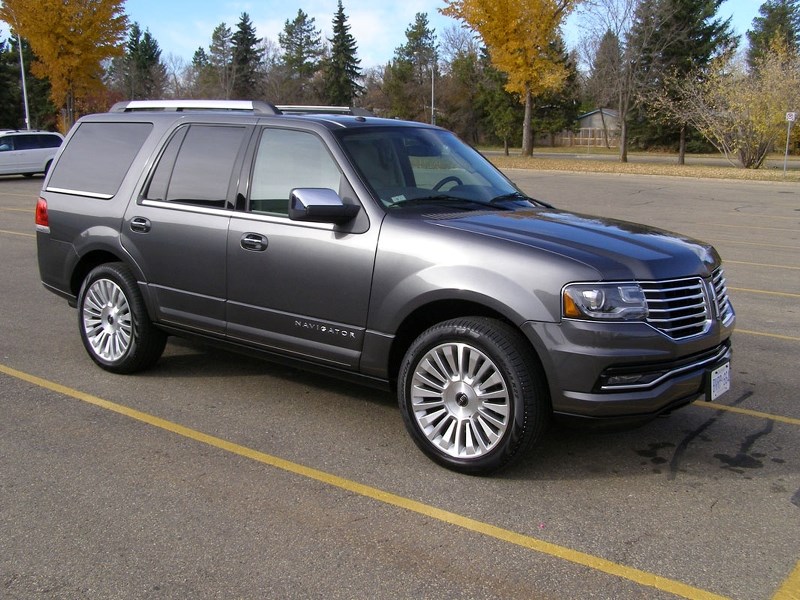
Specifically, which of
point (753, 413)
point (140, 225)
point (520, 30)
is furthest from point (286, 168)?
point (520, 30)

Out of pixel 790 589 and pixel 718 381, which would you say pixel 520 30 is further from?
pixel 790 589

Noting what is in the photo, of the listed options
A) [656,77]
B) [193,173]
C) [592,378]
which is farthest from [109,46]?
[592,378]

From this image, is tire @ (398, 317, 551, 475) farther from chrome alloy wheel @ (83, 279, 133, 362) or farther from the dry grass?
the dry grass

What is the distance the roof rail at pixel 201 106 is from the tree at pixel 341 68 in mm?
80155

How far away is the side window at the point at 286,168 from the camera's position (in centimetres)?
464

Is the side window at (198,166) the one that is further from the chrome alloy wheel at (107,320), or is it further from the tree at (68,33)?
the tree at (68,33)

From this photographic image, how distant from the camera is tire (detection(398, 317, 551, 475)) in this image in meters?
3.84

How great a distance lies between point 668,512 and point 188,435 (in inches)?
107

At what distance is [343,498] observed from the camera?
3.85m

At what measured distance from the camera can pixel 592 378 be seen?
3686 mm

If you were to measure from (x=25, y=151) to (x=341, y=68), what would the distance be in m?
61.4

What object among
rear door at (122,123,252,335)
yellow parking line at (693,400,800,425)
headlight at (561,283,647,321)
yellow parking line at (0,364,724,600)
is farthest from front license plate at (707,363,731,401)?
rear door at (122,123,252,335)

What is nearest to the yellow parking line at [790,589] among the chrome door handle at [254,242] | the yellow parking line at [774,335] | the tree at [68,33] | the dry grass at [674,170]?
the chrome door handle at [254,242]

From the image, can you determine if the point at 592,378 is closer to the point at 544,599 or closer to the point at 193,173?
the point at 544,599
